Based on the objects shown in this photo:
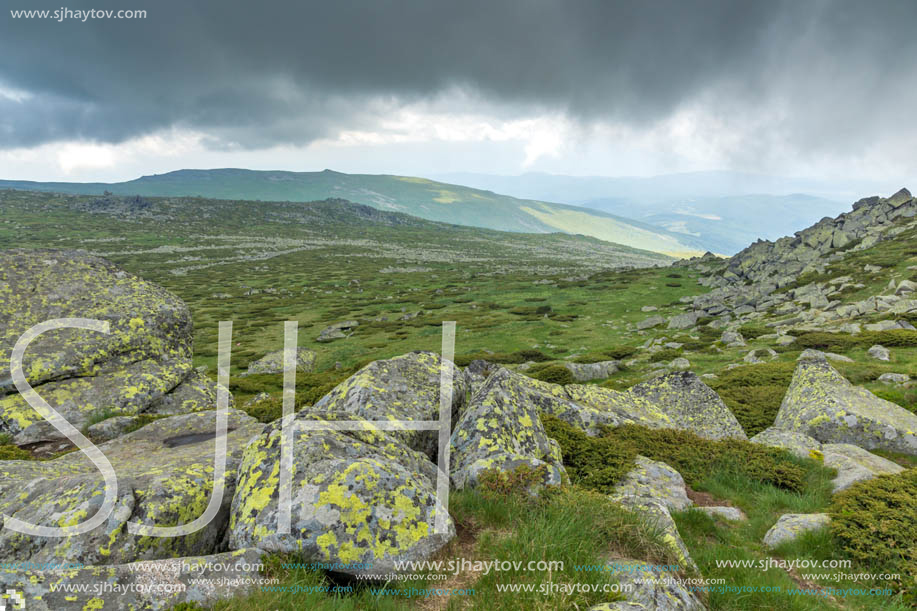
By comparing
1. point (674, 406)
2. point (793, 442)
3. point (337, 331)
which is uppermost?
point (793, 442)

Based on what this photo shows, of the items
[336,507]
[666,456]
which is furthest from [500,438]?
[666,456]

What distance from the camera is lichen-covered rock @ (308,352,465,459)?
10539 millimetres

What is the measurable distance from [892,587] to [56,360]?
21.1 metres

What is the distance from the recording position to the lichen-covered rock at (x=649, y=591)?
506 cm

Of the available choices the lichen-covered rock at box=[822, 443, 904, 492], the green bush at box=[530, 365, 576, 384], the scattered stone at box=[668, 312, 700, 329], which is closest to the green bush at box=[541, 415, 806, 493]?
the lichen-covered rock at box=[822, 443, 904, 492]

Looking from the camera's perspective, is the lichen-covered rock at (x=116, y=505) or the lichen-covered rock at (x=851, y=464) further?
the lichen-covered rock at (x=851, y=464)

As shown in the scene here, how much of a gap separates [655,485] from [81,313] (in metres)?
19.4

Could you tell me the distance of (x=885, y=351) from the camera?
25219 millimetres

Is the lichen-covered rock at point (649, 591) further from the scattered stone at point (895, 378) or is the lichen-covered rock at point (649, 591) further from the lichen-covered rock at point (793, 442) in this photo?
the scattered stone at point (895, 378)

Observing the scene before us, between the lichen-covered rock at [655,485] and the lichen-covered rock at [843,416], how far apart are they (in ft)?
27.1

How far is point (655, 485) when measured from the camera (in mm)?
10188

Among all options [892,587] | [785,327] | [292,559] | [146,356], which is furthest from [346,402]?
[785,327]

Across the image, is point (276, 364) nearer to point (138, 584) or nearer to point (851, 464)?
point (138, 584)

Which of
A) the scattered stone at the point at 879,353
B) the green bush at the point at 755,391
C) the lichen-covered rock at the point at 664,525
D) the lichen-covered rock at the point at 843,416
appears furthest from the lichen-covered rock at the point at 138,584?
the scattered stone at the point at 879,353
